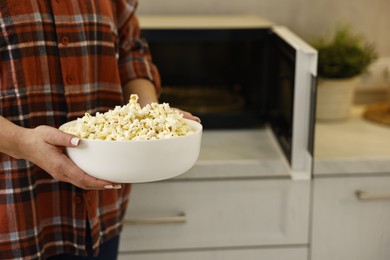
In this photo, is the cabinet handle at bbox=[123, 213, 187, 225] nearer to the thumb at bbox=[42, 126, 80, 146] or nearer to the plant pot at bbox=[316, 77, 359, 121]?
the plant pot at bbox=[316, 77, 359, 121]

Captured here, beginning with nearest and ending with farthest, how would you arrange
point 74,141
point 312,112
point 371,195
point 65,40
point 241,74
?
point 74,141, point 65,40, point 312,112, point 371,195, point 241,74

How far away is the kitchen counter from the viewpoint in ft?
4.87

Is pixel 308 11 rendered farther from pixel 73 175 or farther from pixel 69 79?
pixel 73 175

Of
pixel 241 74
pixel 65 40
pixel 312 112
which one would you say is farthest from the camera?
pixel 241 74

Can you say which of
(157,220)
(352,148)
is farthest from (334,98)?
(157,220)

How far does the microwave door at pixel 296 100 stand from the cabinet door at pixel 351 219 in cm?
9

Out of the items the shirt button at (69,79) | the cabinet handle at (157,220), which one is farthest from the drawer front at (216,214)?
the shirt button at (69,79)

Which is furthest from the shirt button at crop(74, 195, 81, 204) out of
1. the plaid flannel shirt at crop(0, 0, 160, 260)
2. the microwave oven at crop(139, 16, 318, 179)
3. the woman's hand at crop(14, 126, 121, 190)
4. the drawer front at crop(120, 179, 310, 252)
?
the microwave oven at crop(139, 16, 318, 179)

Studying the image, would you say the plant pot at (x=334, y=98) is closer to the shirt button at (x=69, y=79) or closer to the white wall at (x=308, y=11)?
the white wall at (x=308, y=11)

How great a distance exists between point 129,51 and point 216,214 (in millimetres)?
496

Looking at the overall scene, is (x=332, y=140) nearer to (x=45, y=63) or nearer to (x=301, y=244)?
(x=301, y=244)

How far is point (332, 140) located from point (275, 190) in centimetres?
24

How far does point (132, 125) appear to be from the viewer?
882 millimetres

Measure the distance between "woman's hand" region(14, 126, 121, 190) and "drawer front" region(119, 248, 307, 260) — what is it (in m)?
0.65
